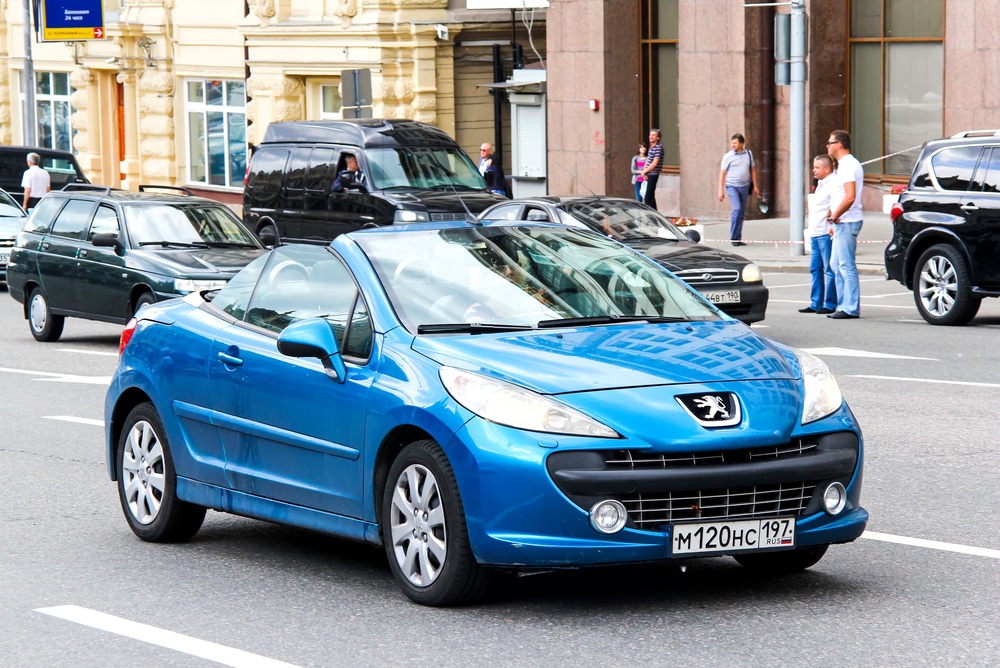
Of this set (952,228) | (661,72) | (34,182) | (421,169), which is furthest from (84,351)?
(661,72)

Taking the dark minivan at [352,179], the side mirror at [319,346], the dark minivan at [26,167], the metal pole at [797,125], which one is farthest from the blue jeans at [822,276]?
the dark minivan at [26,167]

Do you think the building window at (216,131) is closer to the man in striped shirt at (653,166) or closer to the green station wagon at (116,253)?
the man in striped shirt at (653,166)

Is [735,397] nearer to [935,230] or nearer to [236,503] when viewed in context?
[236,503]

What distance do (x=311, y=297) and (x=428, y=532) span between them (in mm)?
1493

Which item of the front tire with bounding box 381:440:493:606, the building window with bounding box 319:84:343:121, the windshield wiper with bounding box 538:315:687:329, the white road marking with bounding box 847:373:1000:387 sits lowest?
Answer: the white road marking with bounding box 847:373:1000:387

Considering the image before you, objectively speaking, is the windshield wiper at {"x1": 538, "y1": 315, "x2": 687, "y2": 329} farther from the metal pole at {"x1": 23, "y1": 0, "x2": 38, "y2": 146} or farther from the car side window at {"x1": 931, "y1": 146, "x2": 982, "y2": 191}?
the metal pole at {"x1": 23, "y1": 0, "x2": 38, "y2": 146}

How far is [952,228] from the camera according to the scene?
676 inches

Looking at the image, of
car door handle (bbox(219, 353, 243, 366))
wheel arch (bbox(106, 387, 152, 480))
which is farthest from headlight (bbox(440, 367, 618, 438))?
wheel arch (bbox(106, 387, 152, 480))

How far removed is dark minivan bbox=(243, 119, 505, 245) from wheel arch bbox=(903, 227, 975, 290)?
6.75 m

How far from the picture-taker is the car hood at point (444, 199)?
23.1 m

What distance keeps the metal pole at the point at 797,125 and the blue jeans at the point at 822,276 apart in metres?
7.13

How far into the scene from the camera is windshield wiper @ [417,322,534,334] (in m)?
6.88

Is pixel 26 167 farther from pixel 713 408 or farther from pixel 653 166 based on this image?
pixel 713 408

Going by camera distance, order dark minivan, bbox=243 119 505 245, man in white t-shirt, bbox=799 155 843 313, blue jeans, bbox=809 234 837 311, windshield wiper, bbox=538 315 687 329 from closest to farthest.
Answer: windshield wiper, bbox=538 315 687 329, man in white t-shirt, bbox=799 155 843 313, blue jeans, bbox=809 234 837 311, dark minivan, bbox=243 119 505 245
